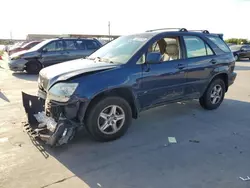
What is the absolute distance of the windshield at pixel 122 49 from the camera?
15.4 feet

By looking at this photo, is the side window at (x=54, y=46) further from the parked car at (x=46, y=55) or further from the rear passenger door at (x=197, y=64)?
the rear passenger door at (x=197, y=64)

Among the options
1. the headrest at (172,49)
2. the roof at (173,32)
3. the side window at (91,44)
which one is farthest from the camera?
the side window at (91,44)

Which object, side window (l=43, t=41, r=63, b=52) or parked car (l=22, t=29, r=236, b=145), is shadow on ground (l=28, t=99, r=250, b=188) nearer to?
parked car (l=22, t=29, r=236, b=145)

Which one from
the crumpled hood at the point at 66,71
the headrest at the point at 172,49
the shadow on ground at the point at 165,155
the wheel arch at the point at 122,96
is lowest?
the shadow on ground at the point at 165,155

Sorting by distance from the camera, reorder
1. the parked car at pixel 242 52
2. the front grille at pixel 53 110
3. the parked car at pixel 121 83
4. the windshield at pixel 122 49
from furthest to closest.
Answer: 1. the parked car at pixel 242 52
2. the windshield at pixel 122 49
3. the front grille at pixel 53 110
4. the parked car at pixel 121 83

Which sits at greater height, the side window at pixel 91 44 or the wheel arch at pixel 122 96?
the side window at pixel 91 44

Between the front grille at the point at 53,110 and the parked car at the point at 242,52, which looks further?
the parked car at the point at 242,52

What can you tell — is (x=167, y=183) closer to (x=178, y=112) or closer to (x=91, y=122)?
(x=91, y=122)

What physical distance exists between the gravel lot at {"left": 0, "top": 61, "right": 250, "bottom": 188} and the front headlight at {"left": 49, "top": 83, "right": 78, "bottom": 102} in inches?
30.9

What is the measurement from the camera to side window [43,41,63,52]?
1270 centimetres

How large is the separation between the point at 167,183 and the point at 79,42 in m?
11.1

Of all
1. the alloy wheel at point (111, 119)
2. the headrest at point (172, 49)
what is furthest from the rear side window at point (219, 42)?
the alloy wheel at point (111, 119)

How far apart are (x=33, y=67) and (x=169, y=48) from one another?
8.70 m

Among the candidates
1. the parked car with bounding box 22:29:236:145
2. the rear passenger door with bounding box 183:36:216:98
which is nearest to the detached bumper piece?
the parked car with bounding box 22:29:236:145
